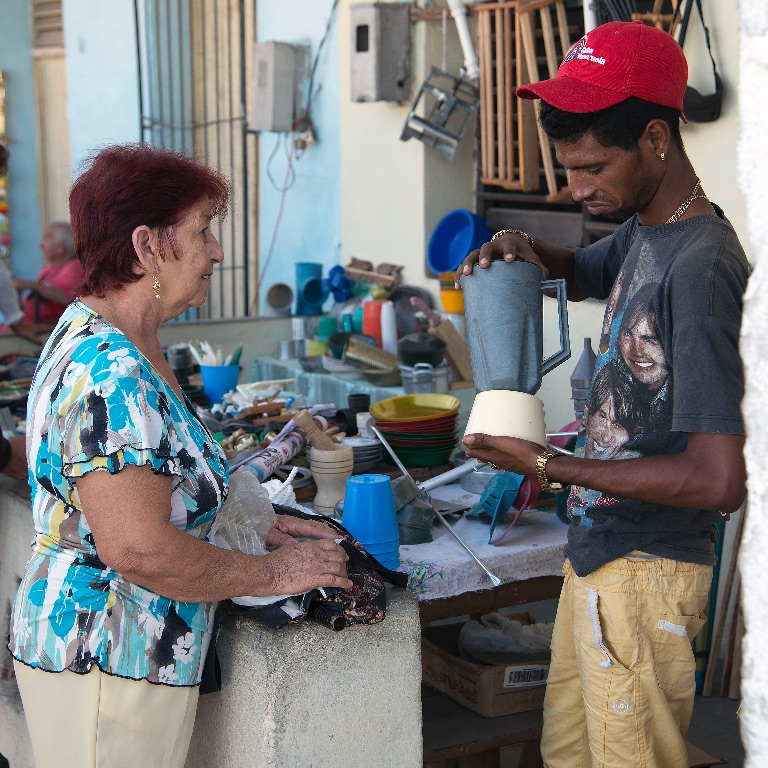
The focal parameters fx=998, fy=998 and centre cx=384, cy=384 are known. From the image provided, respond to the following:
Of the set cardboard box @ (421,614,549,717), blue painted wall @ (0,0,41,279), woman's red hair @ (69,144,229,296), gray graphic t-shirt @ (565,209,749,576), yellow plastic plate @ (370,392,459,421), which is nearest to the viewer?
gray graphic t-shirt @ (565,209,749,576)

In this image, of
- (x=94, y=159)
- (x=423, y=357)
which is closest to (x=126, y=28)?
(x=423, y=357)

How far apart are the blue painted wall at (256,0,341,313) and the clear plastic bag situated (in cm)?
499

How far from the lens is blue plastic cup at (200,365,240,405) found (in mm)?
4523

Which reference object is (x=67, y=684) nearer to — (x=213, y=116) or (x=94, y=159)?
(x=94, y=159)

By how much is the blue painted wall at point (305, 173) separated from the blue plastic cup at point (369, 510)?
16.4 feet

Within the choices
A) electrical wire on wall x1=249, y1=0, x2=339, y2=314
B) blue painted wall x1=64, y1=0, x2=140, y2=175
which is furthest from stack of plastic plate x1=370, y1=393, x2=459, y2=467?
blue painted wall x1=64, y1=0, x2=140, y2=175

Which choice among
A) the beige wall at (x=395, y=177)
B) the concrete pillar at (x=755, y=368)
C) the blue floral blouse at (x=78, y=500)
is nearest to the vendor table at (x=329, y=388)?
the beige wall at (x=395, y=177)

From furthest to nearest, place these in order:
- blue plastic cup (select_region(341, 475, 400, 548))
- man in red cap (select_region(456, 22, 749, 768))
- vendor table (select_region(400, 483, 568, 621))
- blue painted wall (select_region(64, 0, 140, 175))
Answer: blue painted wall (select_region(64, 0, 140, 175)) < vendor table (select_region(400, 483, 568, 621)) < blue plastic cup (select_region(341, 475, 400, 548)) < man in red cap (select_region(456, 22, 749, 768))

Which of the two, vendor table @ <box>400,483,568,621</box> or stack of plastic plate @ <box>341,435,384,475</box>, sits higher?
stack of plastic plate @ <box>341,435,384,475</box>

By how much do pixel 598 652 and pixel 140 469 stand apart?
956mm

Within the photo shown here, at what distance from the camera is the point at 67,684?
6.23 feet

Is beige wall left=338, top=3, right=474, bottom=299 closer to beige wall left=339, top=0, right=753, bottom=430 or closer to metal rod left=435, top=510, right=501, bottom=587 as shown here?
beige wall left=339, top=0, right=753, bottom=430

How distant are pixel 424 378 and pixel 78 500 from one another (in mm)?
2982

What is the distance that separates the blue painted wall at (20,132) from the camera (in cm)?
1115
